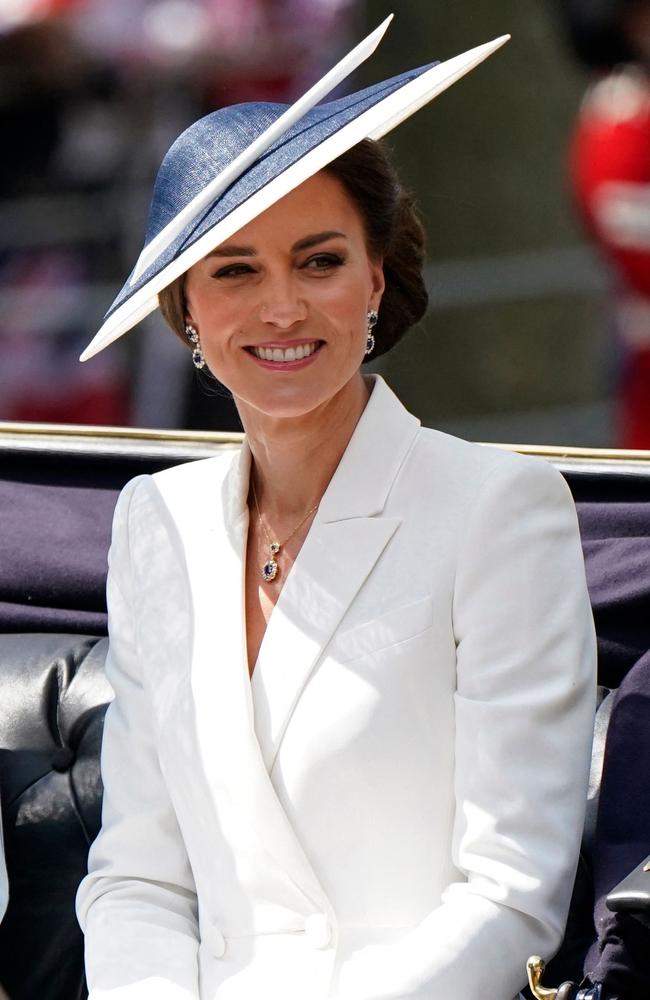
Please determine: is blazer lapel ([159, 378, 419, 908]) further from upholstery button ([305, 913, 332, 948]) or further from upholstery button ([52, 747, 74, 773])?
upholstery button ([52, 747, 74, 773])

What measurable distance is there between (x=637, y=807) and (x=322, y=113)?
31.3 inches

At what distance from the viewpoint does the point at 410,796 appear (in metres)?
1.65

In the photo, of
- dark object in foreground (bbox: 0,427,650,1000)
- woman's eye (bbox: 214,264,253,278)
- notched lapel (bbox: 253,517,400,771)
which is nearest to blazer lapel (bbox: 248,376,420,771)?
notched lapel (bbox: 253,517,400,771)

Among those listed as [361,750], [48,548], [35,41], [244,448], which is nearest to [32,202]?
[35,41]

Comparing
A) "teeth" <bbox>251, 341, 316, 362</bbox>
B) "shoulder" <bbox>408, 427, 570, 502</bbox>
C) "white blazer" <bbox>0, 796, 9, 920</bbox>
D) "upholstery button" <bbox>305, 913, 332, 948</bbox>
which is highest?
"teeth" <bbox>251, 341, 316, 362</bbox>

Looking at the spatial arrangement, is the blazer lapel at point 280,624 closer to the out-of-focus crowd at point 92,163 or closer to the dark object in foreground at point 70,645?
the dark object in foreground at point 70,645

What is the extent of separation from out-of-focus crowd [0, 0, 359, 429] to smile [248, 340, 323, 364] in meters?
1.79

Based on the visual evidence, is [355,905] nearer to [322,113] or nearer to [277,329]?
[277,329]

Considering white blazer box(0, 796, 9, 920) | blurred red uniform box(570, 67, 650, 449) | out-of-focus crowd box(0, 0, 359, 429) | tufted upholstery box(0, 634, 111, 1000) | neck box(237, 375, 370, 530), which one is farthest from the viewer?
out-of-focus crowd box(0, 0, 359, 429)

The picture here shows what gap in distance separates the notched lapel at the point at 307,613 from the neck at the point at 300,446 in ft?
0.35

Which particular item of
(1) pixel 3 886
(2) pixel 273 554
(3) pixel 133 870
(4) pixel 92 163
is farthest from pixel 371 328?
(4) pixel 92 163

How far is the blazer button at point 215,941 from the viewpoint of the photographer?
1.69 m

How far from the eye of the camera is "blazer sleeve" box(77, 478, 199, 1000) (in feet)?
5.57

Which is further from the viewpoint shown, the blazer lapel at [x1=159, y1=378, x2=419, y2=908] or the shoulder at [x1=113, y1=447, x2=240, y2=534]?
the shoulder at [x1=113, y1=447, x2=240, y2=534]
